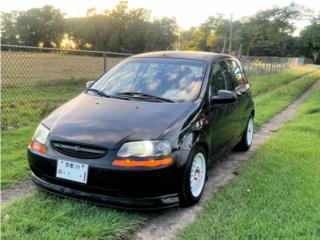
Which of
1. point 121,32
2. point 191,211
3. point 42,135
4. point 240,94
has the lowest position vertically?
point 191,211

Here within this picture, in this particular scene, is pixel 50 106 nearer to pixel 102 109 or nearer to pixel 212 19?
pixel 102 109

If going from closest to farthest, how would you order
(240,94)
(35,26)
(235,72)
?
(240,94) < (235,72) < (35,26)

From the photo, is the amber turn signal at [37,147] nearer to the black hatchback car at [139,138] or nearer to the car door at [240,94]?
the black hatchback car at [139,138]

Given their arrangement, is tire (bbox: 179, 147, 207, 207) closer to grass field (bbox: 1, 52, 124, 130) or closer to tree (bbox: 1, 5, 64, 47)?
grass field (bbox: 1, 52, 124, 130)

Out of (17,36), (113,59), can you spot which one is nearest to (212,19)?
(17,36)

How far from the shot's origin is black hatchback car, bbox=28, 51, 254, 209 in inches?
126

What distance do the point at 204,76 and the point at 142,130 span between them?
135 centimetres

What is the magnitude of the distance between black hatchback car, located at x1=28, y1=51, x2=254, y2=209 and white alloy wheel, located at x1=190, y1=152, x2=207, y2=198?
0.01 metres

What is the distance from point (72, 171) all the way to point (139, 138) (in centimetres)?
69

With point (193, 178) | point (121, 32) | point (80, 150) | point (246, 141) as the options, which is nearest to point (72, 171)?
point (80, 150)

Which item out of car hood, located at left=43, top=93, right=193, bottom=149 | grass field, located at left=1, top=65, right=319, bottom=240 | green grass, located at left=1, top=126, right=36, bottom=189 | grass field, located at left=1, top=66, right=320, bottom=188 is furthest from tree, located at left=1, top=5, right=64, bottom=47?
grass field, located at left=1, top=65, right=319, bottom=240

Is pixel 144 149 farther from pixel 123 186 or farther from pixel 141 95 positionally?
pixel 141 95

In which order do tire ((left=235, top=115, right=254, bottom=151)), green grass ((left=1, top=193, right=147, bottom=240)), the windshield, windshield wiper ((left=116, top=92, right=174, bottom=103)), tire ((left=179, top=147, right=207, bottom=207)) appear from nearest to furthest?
green grass ((left=1, top=193, right=147, bottom=240)), tire ((left=179, top=147, right=207, bottom=207)), windshield wiper ((left=116, top=92, right=174, bottom=103)), the windshield, tire ((left=235, top=115, right=254, bottom=151))

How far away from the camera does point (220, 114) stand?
446 centimetres
